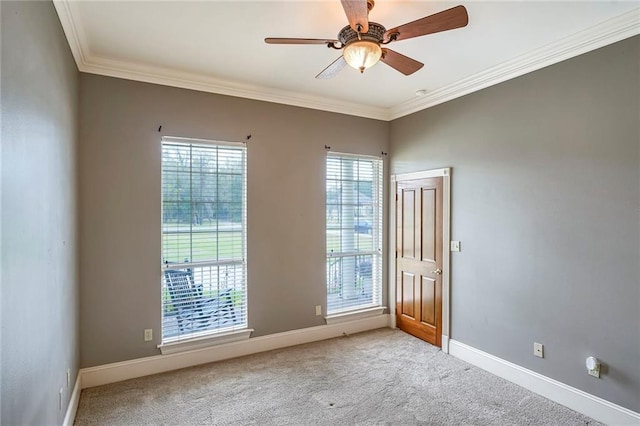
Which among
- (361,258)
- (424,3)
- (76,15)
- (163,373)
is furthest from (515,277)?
(76,15)

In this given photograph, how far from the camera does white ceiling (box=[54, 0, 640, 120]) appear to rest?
2291mm

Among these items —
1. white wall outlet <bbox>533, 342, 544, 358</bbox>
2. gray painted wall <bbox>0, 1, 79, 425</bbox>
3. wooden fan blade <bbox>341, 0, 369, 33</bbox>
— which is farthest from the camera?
white wall outlet <bbox>533, 342, 544, 358</bbox>

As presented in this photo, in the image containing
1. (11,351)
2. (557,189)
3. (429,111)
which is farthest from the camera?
(429,111)

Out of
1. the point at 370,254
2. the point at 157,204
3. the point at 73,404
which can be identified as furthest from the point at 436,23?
the point at 73,404

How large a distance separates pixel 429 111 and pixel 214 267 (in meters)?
3.07

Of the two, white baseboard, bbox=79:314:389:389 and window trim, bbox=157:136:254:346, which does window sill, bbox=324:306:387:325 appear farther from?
window trim, bbox=157:136:254:346

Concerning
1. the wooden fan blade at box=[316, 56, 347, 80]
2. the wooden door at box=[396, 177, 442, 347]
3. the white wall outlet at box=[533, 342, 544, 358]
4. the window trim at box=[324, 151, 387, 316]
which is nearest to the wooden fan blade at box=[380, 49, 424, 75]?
the wooden fan blade at box=[316, 56, 347, 80]

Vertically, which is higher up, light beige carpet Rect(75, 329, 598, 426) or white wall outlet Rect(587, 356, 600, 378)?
white wall outlet Rect(587, 356, 600, 378)

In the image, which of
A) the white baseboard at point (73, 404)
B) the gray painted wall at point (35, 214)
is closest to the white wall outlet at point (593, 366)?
the gray painted wall at point (35, 214)

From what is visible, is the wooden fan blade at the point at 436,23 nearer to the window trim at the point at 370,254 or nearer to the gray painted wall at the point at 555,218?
the gray painted wall at the point at 555,218

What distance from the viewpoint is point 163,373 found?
3.29 meters

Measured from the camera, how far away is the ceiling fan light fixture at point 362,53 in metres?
2.07

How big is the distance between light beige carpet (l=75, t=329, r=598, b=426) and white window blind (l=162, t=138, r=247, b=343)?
0.50 m

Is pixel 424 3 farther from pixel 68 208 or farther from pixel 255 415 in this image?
pixel 255 415
